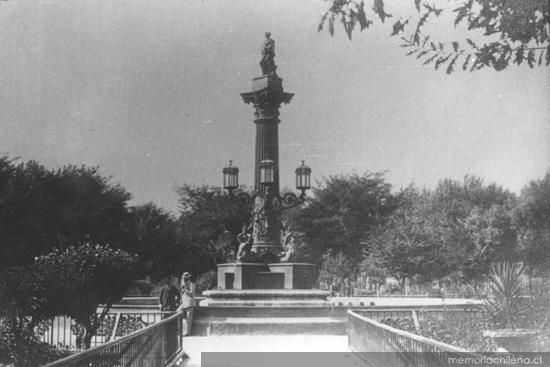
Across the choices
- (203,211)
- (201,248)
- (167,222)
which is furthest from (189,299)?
(203,211)

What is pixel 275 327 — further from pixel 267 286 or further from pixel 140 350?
pixel 140 350

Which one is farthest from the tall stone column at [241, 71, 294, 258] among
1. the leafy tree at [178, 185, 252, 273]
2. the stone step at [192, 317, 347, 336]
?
the leafy tree at [178, 185, 252, 273]

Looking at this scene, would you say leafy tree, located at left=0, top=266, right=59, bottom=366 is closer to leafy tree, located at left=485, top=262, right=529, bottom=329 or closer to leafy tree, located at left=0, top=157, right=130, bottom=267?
leafy tree, located at left=485, top=262, right=529, bottom=329

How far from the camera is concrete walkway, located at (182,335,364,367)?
13289mm

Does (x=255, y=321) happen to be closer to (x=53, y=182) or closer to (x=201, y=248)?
(x=53, y=182)

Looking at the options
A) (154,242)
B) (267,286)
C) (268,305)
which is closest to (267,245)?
(267,286)

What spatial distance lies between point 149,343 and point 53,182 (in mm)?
27582

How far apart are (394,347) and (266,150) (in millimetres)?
15422

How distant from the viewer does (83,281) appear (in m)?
15.6

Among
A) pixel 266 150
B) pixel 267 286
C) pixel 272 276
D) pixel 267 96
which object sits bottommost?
pixel 267 286

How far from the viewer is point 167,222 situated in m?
44.9

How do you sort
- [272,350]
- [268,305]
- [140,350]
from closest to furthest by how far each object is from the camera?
1. [140,350]
2. [272,350]
3. [268,305]

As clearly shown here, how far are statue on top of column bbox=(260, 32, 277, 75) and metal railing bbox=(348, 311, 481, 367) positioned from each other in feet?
41.2

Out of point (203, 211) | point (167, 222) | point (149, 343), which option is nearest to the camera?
point (149, 343)
